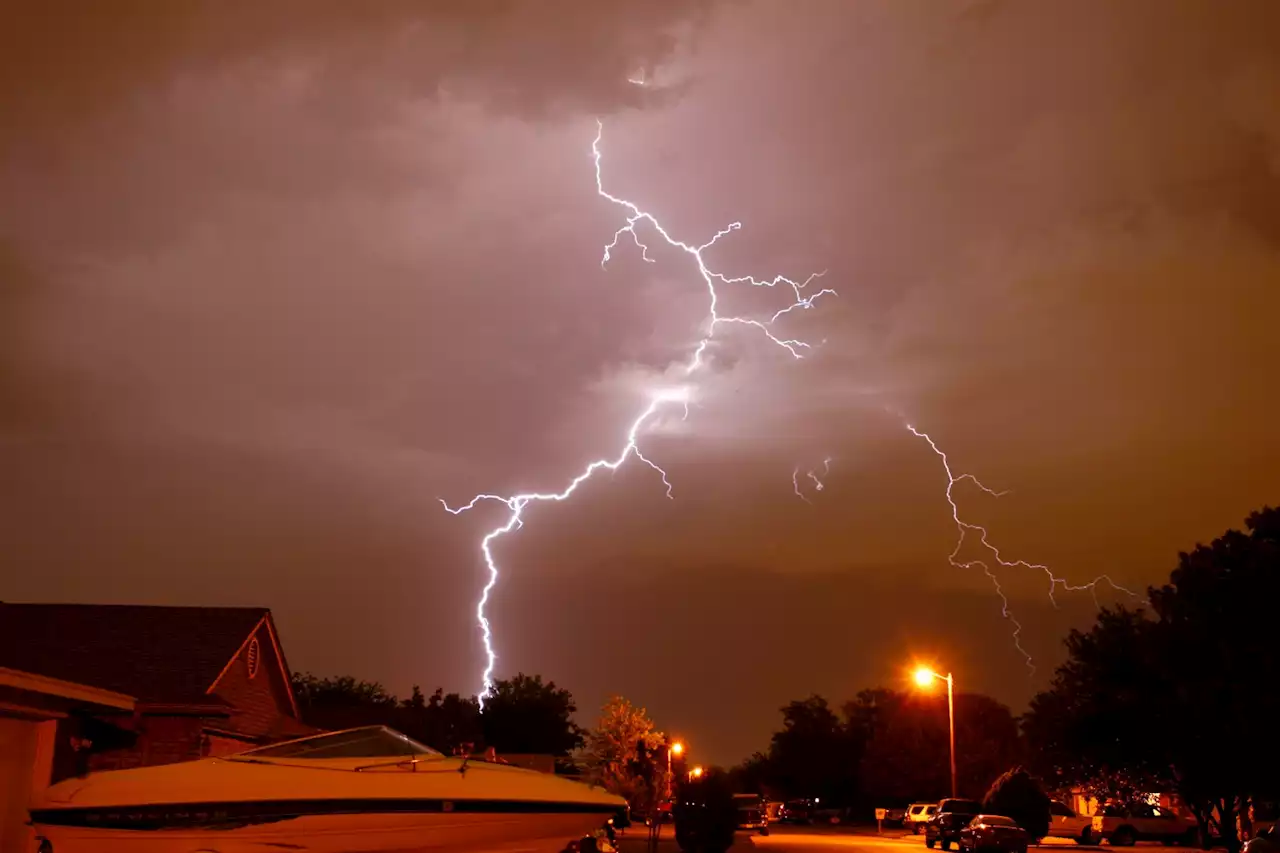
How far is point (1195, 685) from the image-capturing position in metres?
25.7

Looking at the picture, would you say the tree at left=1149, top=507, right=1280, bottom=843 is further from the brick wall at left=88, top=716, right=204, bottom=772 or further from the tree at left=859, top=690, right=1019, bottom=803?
the tree at left=859, top=690, right=1019, bottom=803

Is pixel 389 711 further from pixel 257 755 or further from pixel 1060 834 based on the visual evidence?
pixel 257 755

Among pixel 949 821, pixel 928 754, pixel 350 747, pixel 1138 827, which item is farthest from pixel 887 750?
pixel 350 747

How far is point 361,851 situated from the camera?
289 inches

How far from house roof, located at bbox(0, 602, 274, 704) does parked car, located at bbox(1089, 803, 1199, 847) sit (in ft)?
96.3

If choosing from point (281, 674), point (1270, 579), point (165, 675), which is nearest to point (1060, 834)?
point (1270, 579)

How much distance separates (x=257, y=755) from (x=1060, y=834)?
42652mm

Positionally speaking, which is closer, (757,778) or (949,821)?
(949,821)

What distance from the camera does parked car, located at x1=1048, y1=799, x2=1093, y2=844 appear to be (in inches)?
1465

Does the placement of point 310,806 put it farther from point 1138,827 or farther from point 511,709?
point 511,709

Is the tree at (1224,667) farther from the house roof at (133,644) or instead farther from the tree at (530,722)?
the tree at (530,722)

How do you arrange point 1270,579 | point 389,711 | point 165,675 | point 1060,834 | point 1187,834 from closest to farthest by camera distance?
point 165,675 → point 1270,579 → point 1187,834 → point 1060,834 → point 389,711

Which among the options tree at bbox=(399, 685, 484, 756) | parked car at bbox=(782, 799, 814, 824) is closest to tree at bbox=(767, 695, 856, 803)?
parked car at bbox=(782, 799, 814, 824)

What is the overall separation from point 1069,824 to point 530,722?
36.6 meters
